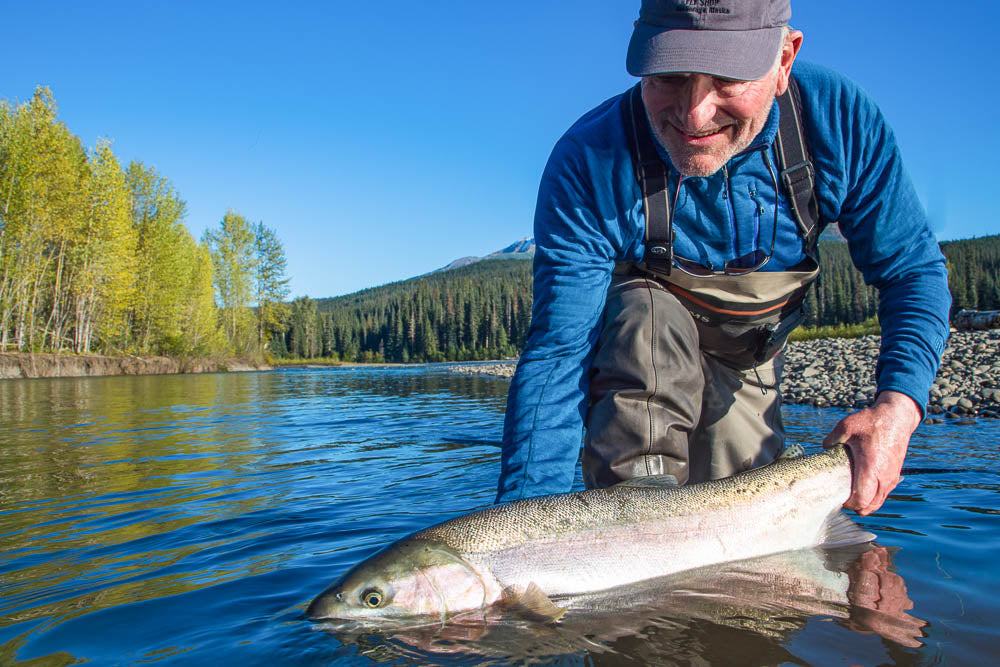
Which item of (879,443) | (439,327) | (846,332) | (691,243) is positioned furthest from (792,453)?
(439,327)

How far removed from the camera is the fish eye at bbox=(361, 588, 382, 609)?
7.55ft

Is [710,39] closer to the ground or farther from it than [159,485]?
farther from it

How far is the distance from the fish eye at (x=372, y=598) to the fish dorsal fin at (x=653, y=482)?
993 mm

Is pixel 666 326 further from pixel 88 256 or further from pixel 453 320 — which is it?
pixel 453 320

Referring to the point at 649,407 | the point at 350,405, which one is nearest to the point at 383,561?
the point at 649,407

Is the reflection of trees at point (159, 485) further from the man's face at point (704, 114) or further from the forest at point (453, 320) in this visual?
the forest at point (453, 320)

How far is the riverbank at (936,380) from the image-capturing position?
30.3 ft

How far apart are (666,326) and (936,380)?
10.9 m

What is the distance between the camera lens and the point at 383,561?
93.1 inches

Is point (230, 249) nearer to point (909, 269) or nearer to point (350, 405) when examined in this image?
point (350, 405)

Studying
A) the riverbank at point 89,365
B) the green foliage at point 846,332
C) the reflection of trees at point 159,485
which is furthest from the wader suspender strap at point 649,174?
Answer: the riverbank at point 89,365

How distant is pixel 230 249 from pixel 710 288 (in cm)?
5717

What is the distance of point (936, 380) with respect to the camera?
11492 mm

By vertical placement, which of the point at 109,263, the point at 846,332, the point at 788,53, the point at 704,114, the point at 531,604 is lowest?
the point at 531,604
